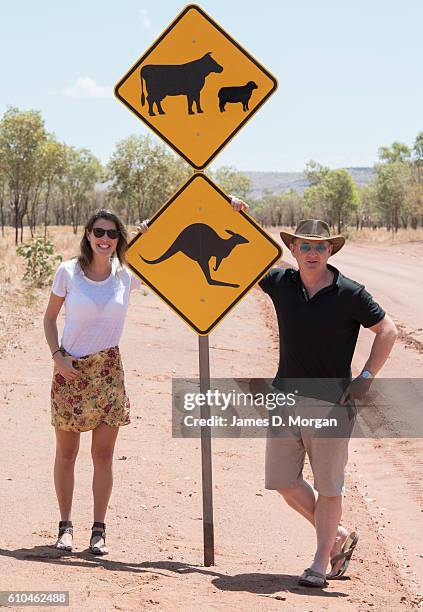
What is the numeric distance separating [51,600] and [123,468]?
302cm

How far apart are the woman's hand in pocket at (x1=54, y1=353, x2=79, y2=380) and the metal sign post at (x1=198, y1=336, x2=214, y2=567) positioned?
0.67 meters

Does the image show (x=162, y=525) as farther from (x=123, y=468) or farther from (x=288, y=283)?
(x=288, y=283)

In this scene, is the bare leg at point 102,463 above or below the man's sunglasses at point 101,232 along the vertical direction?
below

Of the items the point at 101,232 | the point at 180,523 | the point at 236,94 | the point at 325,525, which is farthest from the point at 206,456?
the point at 236,94

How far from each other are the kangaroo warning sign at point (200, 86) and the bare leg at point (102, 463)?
1512 millimetres

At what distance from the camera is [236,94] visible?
Result: 15.5 feet

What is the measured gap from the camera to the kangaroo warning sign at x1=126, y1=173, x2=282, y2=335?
15.5ft

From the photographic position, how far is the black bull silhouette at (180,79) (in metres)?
4.70

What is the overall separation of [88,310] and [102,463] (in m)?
0.85

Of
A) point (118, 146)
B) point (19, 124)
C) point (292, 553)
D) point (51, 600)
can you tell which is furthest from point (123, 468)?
point (118, 146)

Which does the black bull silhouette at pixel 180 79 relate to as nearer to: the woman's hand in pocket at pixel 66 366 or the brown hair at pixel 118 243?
the brown hair at pixel 118 243

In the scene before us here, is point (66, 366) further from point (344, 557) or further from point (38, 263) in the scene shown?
point (38, 263)

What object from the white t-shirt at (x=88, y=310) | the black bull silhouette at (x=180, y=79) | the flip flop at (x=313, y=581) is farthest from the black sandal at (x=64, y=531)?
the black bull silhouette at (x=180, y=79)

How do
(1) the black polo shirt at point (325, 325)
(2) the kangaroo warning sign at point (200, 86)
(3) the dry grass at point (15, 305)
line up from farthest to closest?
1. (3) the dry grass at point (15, 305)
2. (2) the kangaroo warning sign at point (200, 86)
3. (1) the black polo shirt at point (325, 325)
